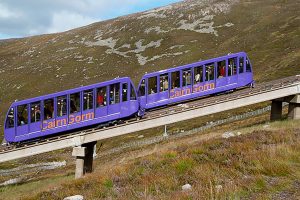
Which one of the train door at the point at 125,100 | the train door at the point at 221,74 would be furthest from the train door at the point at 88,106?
the train door at the point at 221,74

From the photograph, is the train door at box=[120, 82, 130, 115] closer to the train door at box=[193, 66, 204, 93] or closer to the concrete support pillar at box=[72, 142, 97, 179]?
the concrete support pillar at box=[72, 142, 97, 179]

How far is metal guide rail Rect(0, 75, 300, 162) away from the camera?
25.0 meters

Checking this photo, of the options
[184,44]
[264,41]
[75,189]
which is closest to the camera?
[75,189]

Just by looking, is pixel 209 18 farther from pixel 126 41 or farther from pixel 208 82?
pixel 208 82

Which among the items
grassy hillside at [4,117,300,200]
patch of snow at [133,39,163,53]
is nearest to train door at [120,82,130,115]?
grassy hillside at [4,117,300,200]

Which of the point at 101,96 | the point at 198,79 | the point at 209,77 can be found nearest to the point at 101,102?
the point at 101,96

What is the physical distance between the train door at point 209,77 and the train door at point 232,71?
4.56 feet

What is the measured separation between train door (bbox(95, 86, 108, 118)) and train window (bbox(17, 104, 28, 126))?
5125 mm

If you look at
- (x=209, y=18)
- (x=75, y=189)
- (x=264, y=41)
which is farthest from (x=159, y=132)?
(x=209, y=18)

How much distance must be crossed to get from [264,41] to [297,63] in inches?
1089

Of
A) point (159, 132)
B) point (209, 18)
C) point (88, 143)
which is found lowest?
point (159, 132)

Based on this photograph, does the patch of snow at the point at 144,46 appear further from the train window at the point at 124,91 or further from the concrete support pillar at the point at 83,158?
the concrete support pillar at the point at 83,158

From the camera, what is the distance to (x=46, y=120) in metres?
26.1

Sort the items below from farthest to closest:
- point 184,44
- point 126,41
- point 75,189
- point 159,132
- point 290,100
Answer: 1. point 126,41
2. point 184,44
3. point 159,132
4. point 290,100
5. point 75,189
